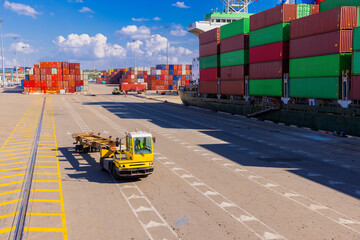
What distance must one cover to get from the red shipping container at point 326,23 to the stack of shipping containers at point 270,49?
80.6 inches

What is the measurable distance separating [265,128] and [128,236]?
29.2m

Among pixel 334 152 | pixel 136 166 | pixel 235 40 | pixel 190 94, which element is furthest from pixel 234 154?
pixel 190 94

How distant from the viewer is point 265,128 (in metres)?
39.1

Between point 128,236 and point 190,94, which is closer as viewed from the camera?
point 128,236

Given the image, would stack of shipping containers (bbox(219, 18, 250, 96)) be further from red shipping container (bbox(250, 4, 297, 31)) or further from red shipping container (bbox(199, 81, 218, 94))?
red shipping container (bbox(250, 4, 297, 31))

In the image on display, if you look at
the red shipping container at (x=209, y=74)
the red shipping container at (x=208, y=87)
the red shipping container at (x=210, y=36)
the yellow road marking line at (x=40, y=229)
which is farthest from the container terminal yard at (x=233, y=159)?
the red shipping container at (x=208, y=87)

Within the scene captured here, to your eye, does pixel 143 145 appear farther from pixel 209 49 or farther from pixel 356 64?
pixel 209 49

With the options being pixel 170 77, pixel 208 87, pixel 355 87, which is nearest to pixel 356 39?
pixel 355 87

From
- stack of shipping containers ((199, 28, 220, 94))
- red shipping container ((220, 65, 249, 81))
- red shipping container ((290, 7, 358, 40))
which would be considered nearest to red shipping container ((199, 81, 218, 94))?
stack of shipping containers ((199, 28, 220, 94))

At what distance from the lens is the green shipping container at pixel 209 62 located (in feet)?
193

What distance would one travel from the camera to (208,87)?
62.5 m

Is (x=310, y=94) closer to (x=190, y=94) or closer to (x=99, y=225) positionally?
(x=99, y=225)

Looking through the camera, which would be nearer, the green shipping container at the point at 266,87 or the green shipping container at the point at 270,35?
the green shipping container at the point at 270,35

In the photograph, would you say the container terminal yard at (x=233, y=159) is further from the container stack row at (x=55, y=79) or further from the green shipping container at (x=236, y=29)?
the container stack row at (x=55, y=79)
